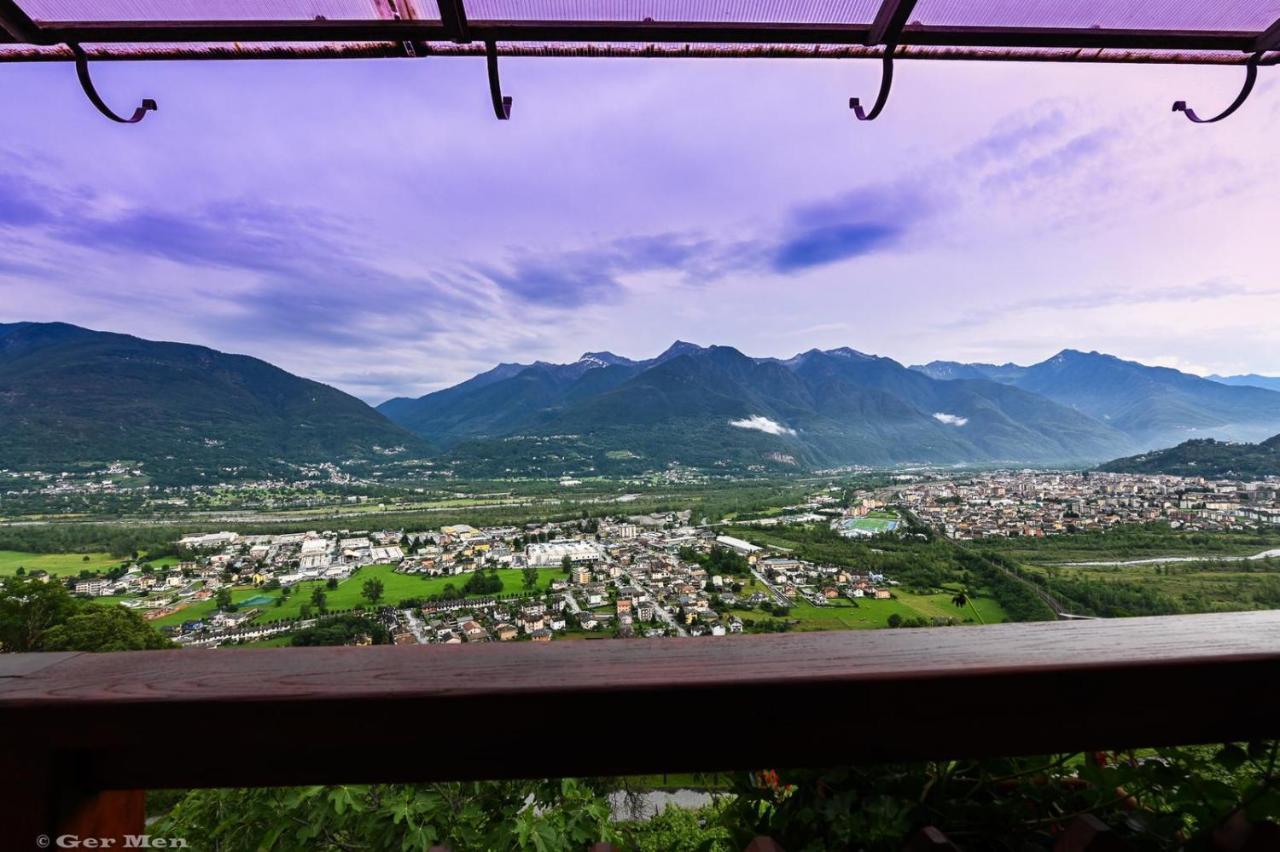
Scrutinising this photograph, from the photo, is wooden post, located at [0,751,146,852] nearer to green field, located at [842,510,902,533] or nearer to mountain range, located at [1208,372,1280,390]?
green field, located at [842,510,902,533]

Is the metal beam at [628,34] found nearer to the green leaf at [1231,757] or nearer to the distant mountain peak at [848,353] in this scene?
the green leaf at [1231,757]

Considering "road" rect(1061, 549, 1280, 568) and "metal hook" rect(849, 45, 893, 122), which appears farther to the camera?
"road" rect(1061, 549, 1280, 568)

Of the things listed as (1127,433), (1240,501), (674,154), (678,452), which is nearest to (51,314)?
(678,452)

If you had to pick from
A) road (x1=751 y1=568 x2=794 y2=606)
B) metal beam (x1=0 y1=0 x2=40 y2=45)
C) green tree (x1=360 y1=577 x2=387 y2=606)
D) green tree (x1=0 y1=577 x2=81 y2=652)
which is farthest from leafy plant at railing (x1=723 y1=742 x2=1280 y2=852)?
green tree (x1=360 y1=577 x2=387 y2=606)

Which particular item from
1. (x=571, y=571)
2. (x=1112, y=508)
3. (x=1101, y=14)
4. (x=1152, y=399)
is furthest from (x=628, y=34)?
(x=1152, y=399)

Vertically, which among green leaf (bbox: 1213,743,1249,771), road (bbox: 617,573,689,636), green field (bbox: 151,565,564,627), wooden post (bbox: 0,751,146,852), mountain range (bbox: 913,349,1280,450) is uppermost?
mountain range (bbox: 913,349,1280,450)

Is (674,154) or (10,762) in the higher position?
(674,154)

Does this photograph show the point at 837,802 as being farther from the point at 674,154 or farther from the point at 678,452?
the point at 678,452
